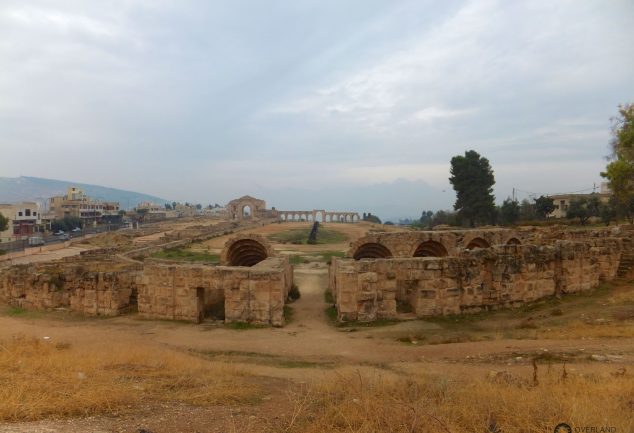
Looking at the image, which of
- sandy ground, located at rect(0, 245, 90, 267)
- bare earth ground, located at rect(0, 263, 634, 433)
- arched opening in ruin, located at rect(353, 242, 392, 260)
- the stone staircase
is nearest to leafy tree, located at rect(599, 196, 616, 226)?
the stone staircase

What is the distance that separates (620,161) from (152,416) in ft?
87.6

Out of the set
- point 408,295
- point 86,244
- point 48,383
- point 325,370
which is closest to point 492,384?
point 325,370

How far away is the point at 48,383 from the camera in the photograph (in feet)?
19.0

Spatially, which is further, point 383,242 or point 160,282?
point 383,242

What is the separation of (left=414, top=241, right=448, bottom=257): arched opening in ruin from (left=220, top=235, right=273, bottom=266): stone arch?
723cm

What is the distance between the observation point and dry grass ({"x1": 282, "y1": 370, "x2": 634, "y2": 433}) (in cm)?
435

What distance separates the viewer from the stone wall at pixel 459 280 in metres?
11.4

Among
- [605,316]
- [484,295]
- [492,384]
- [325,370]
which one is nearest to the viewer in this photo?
[492,384]

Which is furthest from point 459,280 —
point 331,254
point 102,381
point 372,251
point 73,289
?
point 331,254

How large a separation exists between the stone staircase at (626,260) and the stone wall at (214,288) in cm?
1197

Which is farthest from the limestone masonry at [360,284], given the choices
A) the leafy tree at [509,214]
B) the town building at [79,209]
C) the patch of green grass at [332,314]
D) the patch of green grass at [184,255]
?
the town building at [79,209]

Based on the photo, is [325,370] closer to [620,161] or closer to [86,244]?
[620,161]

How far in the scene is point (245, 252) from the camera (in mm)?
19250

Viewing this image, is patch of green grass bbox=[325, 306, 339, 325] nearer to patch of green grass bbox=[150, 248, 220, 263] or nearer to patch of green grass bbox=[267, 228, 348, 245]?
patch of green grass bbox=[150, 248, 220, 263]
